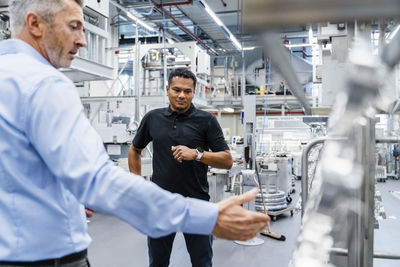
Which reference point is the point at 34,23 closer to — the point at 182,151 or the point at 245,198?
the point at 245,198

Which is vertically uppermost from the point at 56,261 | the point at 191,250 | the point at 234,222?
the point at 234,222

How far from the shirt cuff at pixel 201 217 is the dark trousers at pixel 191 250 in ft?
3.88

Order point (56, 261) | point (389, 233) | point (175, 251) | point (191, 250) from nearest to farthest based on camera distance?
point (56, 261)
point (191, 250)
point (175, 251)
point (389, 233)

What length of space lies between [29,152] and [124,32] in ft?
42.5

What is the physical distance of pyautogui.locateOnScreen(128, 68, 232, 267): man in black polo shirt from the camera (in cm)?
195

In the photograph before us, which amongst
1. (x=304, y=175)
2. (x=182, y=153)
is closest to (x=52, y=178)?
(x=182, y=153)

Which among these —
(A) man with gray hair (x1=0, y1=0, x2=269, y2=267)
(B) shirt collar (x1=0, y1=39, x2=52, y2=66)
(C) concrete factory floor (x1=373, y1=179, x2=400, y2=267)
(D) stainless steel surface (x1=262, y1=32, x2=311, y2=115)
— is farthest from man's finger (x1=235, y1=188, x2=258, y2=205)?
(C) concrete factory floor (x1=373, y1=179, x2=400, y2=267)

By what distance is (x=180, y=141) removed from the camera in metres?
2.07

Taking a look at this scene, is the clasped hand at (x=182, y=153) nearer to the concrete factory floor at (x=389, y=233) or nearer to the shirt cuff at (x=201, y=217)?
the shirt cuff at (x=201, y=217)

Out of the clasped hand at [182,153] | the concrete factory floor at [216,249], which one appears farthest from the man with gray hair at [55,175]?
the concrete factory floor at [216,249]

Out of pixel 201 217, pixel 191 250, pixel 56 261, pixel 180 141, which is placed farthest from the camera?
pixel 180 141

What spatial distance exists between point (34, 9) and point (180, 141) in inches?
50.4

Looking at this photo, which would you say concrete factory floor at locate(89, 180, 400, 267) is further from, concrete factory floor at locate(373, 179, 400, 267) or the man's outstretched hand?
the man's outstretched hand

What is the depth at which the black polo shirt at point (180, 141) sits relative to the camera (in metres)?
2.02
